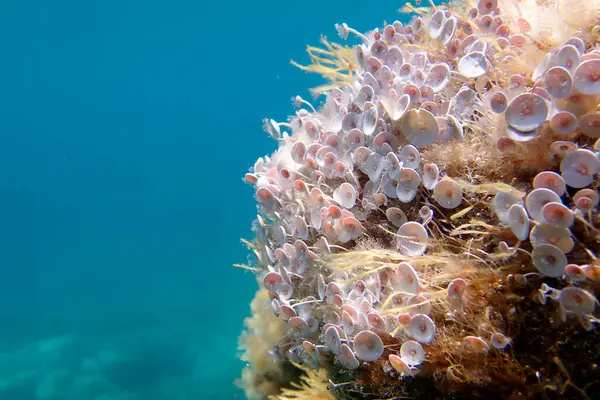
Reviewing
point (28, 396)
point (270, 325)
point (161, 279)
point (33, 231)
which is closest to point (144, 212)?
point (33, 231)

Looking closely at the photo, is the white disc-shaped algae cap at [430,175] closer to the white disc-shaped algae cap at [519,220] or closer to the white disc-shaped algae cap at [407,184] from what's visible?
the white disc-shaped algae cap at [407,184]

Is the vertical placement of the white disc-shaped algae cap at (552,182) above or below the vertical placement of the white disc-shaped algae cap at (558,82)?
below

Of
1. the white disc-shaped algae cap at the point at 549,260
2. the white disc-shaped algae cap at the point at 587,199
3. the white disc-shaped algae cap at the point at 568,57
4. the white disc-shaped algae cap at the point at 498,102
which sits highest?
the white disc-shaped algae cap at the point at 498,102

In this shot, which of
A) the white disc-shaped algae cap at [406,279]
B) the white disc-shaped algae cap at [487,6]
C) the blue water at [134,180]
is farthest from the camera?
the blue water at [134,180]

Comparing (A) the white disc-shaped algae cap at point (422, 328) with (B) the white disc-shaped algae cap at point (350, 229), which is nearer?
(A) the white disc-shaped algae cap at point (422, 328)

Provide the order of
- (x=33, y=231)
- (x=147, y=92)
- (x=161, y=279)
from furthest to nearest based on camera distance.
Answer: (x=147, y=92)
(x=33, y=231)
(x=161, y=279)

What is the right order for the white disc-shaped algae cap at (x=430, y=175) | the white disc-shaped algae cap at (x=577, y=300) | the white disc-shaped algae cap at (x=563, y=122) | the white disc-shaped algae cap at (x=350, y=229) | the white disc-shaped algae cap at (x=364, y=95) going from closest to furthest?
the white disc-shaped algae cap at (x=577, y=300)
the white disc-shaped algae cap at (x=563, y=122)
the white disc-shaped algae cap at (x=430, y=175)
the white disc-shaped algae cap at (x=350, y=229)
the white disc-shaped algae cap at (x=364, y=95)

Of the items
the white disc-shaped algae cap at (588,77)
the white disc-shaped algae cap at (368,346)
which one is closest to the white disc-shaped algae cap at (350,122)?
the white disc-shaped algae cap at (588,77)

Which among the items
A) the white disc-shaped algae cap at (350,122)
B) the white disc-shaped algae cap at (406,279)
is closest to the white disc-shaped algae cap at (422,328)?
the white disc-shaped algae cap at (406,279)

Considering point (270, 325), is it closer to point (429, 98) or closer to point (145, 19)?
point (429, 98)
